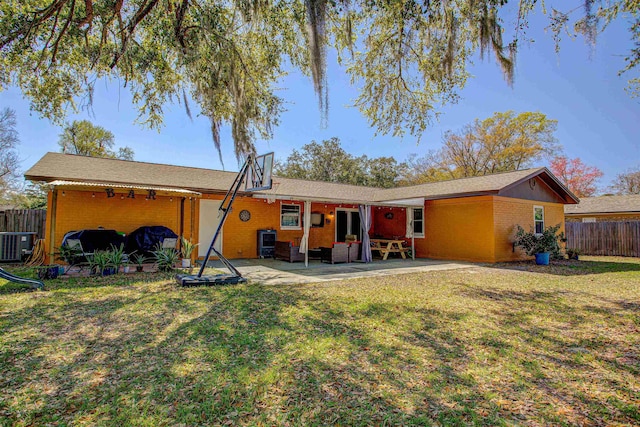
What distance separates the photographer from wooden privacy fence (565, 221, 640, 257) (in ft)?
52.2

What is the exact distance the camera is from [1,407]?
2480 mm

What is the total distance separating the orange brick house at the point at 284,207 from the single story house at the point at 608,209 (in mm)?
4473

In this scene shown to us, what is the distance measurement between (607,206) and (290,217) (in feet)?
58.6

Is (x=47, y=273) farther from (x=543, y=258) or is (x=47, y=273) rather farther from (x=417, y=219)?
(x=543, y=258)

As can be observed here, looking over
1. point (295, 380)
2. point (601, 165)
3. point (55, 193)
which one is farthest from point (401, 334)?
point (601, 165)

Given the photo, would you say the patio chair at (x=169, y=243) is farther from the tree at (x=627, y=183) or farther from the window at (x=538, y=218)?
the tree at (x=627, y=183)

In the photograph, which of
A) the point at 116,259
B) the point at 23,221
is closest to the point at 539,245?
the point at 116,259

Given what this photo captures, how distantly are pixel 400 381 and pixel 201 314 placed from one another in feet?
10.2

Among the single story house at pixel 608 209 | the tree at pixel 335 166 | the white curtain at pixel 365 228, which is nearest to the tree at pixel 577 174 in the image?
the single story house at pixel 608 209

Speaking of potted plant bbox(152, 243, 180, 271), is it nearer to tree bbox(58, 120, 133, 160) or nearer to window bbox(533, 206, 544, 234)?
window bbox(533, 206, 544, 234)

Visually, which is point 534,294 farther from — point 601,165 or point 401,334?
point 601,165

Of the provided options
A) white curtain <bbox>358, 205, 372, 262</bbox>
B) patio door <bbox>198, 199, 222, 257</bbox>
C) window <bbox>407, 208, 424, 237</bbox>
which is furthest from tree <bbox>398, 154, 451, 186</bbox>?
patio door <bbox>198, 199, 222, 257</bbox>

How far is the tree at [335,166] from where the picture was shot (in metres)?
32.7

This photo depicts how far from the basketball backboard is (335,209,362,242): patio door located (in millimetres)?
8345
